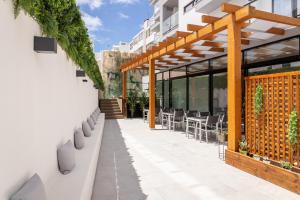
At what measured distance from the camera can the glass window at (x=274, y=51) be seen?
7602 mm

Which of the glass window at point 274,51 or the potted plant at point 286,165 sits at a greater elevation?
the glass window at point 274,51

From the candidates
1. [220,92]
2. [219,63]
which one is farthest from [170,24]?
[220,92]

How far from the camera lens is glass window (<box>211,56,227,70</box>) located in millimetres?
10648

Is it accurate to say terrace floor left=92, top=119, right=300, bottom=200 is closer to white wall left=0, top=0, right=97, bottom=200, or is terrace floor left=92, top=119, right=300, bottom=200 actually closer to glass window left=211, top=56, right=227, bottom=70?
white wall left=0, top=0, right=97, bottom=200

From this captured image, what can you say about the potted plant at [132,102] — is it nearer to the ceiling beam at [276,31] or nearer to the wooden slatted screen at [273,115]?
the ceiling beam at [276,31]

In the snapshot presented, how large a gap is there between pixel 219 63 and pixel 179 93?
14.5ft

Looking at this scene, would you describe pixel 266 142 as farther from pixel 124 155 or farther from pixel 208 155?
pixel 124 155

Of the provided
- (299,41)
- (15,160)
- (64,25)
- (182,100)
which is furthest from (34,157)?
(182,100)

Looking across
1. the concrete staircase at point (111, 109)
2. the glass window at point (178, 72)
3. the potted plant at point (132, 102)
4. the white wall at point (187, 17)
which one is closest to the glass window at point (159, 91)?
the potted plant at point (132, 102)

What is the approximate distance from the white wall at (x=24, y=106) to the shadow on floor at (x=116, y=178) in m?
0.96

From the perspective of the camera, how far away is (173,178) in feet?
15.1

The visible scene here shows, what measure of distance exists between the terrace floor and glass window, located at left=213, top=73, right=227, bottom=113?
3.96 metres

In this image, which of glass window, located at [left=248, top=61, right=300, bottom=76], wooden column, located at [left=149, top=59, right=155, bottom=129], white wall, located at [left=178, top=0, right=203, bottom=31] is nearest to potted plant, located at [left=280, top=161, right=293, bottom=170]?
glass window, located at [left=248, top=61, right=300, bottom=76]

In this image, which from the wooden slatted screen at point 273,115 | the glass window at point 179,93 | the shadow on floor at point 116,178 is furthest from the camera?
the glass window at point 179,93
